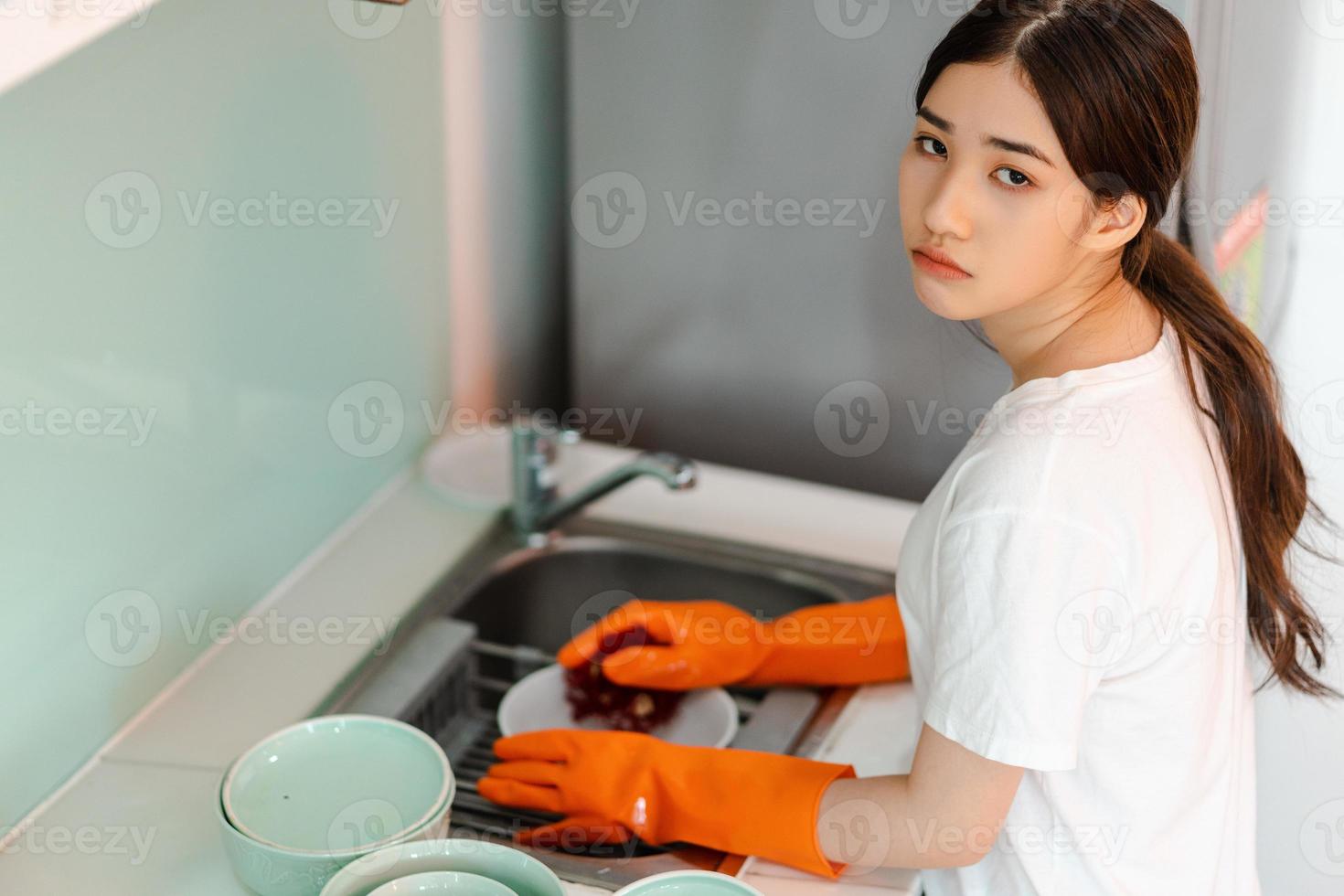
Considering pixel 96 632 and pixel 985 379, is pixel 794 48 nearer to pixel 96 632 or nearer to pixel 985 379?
pixel 985 379

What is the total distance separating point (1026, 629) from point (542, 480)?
0.75 metres

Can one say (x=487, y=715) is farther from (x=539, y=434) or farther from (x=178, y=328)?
(x=178, y=328)

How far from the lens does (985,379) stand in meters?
1.58

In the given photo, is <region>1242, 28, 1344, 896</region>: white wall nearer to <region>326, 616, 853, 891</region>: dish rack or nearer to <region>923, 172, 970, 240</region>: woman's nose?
<region>326, 616, 853, 891</region>: dish rack

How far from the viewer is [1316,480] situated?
59.2 inches

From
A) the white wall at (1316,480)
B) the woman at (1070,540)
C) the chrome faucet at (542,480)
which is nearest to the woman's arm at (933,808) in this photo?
the woman at (1070,540)

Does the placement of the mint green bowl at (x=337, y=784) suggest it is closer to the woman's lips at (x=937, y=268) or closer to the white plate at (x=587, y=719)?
the white plate at (x=587, y=719)

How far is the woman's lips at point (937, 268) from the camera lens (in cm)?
98

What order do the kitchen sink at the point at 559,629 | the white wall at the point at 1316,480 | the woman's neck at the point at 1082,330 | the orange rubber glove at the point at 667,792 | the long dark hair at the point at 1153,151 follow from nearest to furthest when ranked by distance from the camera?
1. the long dark hair at the point at 1153,151
2. the woman's neck at the point at 1082,330
3. the orange rubber glove at the point at 667,792
4. the kitchen sink at the point at 559,629
5. the white wall at the point at 1316,480

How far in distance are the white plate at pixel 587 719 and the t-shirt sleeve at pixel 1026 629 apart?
422 millimetres

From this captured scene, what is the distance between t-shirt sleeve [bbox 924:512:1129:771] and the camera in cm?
93

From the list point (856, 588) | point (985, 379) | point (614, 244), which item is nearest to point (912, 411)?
point (985, 379)

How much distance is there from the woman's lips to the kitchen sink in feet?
1.60

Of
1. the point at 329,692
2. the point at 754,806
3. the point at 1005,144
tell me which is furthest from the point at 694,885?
the point at 1005,144
